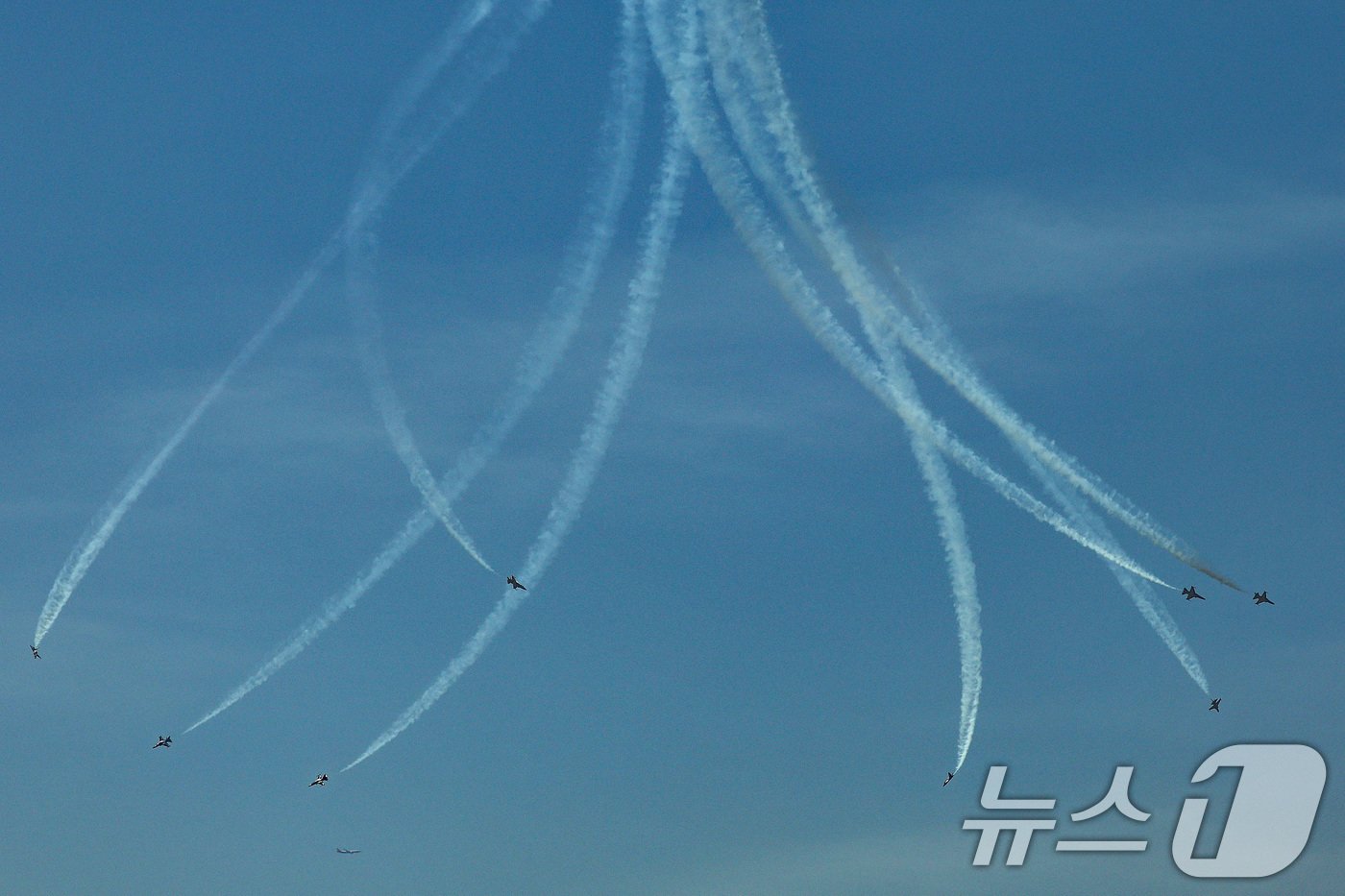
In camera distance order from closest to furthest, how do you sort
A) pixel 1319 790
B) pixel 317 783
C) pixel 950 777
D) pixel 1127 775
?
1. pixel 1319 790
2. pixel 1127 775
3. pixel 950 777
4. pixel 317 783

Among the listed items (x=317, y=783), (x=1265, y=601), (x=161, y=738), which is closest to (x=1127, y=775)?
(x=1265, y=601)

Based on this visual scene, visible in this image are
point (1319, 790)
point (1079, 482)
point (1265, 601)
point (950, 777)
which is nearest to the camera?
point (1319, 790)

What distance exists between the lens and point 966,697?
2842 inches

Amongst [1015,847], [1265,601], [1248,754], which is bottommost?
[1015,847]

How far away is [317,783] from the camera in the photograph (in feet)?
299

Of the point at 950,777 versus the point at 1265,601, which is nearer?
the point at 950,777

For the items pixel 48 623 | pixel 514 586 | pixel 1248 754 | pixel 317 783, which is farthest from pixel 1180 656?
pixel 48 623

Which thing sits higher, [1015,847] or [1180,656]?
[1180,656]

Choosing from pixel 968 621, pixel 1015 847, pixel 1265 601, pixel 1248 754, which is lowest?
pixel 1015 847

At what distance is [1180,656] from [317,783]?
124 ft

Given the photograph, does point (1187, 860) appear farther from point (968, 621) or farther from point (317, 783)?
point (317, 783)

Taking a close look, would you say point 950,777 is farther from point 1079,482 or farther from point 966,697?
point 1079,482

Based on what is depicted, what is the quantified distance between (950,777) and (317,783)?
29.6m

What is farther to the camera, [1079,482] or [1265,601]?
[1265,601]
